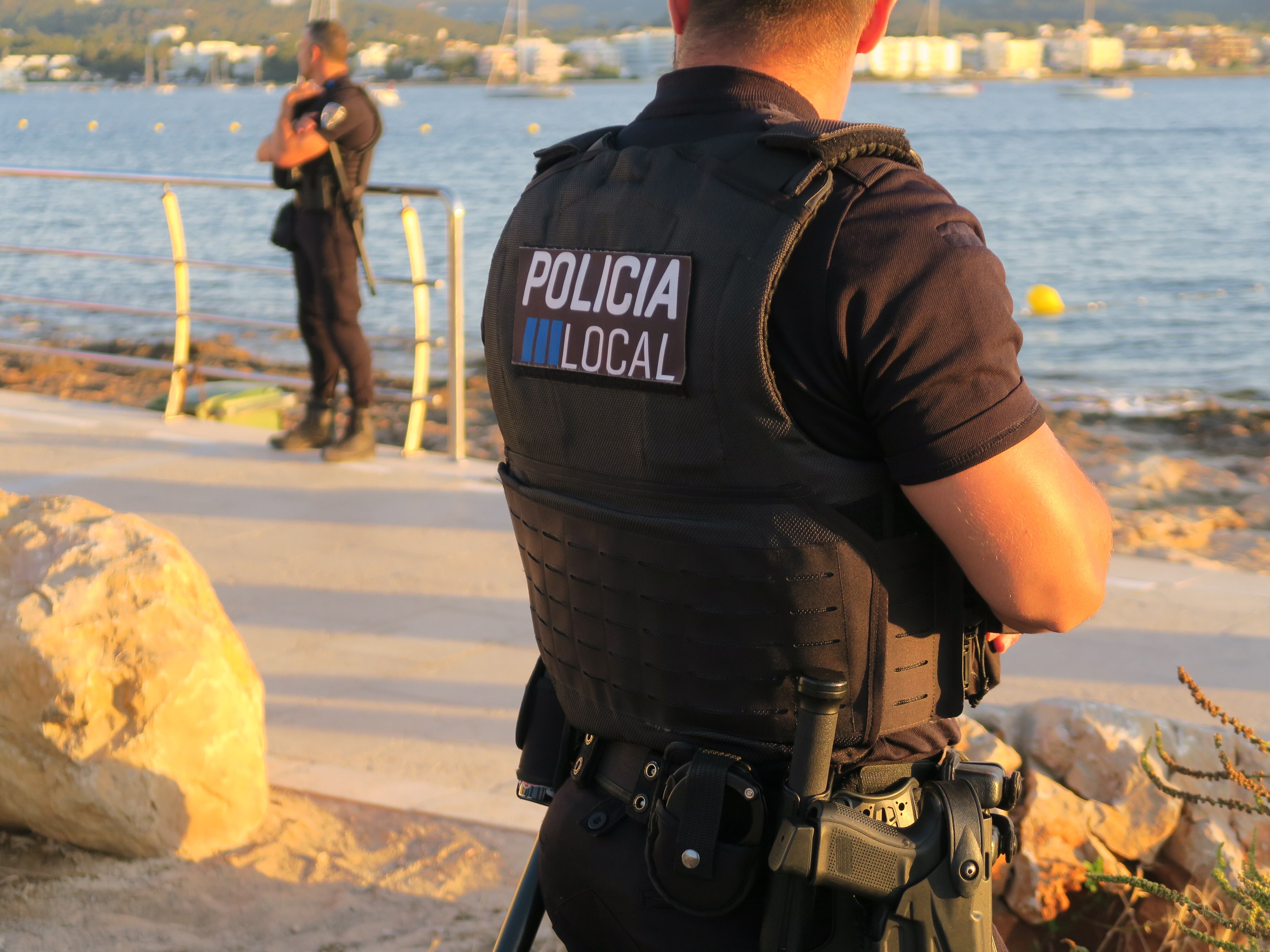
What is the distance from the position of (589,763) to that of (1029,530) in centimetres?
56

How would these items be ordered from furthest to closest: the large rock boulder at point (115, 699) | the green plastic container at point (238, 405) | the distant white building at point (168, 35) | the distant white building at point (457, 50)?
the distant white building at point (457, 50) < the distant white building at point (168, 35) < the green plastic container at point (238, 405) < the large rock boulder at point (115, 699)

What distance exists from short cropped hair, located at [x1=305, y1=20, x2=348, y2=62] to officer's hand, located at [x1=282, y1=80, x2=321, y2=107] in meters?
0.14

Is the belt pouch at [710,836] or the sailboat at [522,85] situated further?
the sailboat at [522,85]

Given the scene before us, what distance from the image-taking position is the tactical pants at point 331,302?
5453 mm

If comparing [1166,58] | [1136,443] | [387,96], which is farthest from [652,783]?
[1166,58]

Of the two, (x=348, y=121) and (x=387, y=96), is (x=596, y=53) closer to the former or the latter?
(x=387, y=96)

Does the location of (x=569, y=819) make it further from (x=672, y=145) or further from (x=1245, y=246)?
(x=1245, y=246)

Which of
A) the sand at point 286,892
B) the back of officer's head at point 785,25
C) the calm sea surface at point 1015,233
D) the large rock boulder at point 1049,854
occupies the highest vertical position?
the back of officer's head at point 785,25

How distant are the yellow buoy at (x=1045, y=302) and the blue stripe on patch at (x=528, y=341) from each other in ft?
56.7

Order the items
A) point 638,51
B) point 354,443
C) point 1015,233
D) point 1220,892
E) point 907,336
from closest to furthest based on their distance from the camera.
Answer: point 907,336 < point 1220,892 < point 354,443 < point 1015,233 < point 638,51

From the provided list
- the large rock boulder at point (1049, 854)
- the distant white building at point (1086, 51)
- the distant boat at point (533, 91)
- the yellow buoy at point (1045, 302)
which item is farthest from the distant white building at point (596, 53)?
the large rock boulder at point (1049, 854)

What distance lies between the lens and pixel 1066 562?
Result: 1.17 metres

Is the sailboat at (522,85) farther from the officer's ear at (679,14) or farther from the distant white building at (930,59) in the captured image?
the officer's ear at (679,14)

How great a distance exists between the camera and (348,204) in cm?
544
